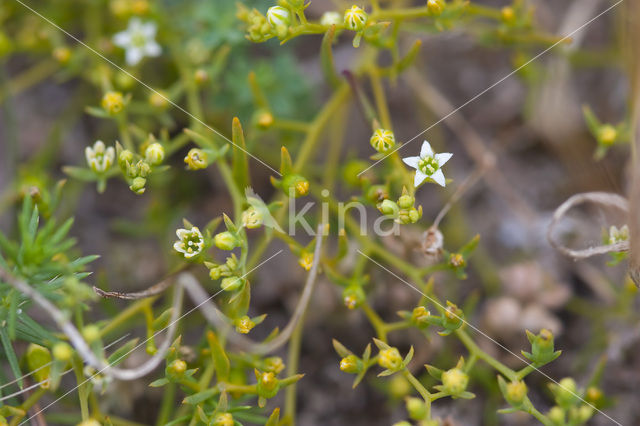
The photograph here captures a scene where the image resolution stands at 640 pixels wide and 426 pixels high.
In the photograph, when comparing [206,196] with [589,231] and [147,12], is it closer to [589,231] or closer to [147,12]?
[147,12]

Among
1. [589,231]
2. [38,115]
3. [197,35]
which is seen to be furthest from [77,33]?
[589,231]

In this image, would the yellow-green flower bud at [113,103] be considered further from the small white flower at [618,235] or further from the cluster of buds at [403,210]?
the small white flower at [618,235]

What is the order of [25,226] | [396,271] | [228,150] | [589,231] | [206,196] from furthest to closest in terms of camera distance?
1. [206,196]
2. [589,231]
3. [396,271]
4. [228,150]
5. [25,226]

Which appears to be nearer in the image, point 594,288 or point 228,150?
point 228,150

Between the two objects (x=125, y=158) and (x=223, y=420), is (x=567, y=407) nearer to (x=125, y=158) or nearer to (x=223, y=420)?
(x=223, y=420)

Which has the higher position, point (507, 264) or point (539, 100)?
point (539, 100)

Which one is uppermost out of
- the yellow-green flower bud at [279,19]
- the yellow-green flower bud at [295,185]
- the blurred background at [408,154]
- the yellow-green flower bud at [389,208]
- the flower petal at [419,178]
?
the yellow-green flower bud at [279,19]

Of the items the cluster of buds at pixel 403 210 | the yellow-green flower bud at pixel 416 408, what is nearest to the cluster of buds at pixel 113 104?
the cluster of buds at pixel 403 210
